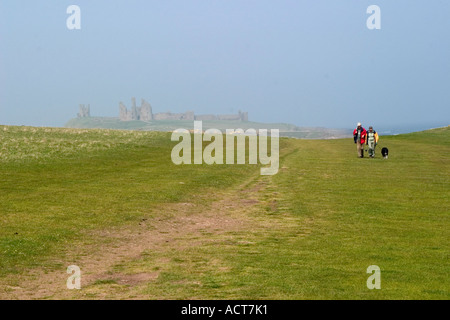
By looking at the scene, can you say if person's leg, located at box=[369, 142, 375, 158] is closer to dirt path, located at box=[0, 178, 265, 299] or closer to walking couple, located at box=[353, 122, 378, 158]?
walking couple, located at box=[353, 122, 378, 158]

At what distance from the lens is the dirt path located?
1471cm

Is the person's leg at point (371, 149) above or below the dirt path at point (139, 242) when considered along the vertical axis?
above

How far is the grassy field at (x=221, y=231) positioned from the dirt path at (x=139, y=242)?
46 millimetres

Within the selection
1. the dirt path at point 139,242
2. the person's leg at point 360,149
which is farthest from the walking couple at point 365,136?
the dirt path at point 139,242

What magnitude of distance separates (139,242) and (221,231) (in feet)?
11.3

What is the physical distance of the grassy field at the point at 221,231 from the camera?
14.5m

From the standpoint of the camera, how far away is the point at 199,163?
49219mm

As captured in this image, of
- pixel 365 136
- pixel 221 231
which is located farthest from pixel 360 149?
pixel 221 231

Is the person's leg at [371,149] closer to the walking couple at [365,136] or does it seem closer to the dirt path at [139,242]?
the walking couple at [365,136]

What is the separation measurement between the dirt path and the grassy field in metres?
0.05

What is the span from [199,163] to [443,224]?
93.2ft

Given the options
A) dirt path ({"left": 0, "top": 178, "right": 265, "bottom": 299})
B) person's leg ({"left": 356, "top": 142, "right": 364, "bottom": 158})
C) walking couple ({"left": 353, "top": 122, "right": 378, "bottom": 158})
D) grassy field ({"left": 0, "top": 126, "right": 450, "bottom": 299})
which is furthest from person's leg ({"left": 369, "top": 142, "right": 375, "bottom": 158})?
dirt path ({"left": 0, "top": 178, "right": 265, "bottom": 299})
